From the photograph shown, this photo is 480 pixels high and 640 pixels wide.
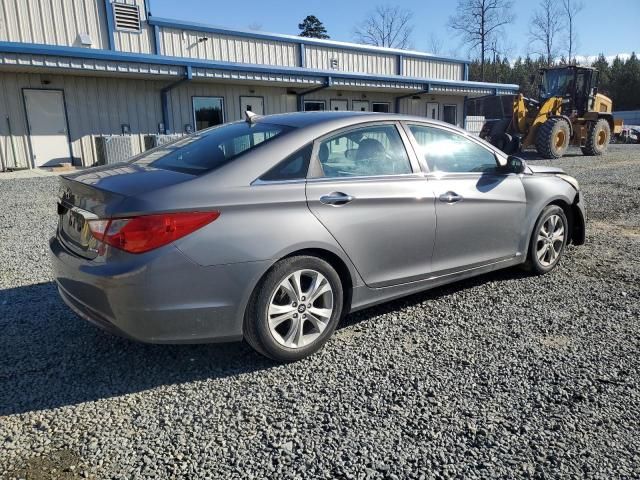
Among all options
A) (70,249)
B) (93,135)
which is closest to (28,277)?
(70,249)

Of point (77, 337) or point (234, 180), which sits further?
point (77, 337)

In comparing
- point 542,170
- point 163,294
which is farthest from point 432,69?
point 163,294

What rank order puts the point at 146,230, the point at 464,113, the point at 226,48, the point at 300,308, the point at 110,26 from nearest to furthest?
the point at 146,230 → the point at 300,308 → the point at 110,26 → the point at 226,48 → the point at 464,113

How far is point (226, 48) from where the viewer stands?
19531 mm

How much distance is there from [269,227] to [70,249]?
4.00ft

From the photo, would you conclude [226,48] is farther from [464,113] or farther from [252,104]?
[464,113]

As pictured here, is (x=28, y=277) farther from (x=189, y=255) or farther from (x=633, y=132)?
(x=633, y=132)

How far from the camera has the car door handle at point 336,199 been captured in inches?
124

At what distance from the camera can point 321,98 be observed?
68.5ft

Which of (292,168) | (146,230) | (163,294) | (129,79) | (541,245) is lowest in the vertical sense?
(541,245)

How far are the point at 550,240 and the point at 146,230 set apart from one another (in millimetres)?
3812

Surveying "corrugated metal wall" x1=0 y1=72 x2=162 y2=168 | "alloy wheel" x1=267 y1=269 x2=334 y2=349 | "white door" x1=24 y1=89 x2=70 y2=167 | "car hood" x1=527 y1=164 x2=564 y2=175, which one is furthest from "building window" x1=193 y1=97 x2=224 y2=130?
"alloy wheel" x1=267 y1=269 x2=334 y2=349

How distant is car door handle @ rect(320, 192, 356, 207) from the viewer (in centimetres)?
315

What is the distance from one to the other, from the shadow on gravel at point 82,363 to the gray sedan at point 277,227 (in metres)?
0.35
